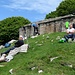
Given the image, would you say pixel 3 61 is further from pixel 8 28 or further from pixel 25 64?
pixel 8 28

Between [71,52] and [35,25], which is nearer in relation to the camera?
[71,52]

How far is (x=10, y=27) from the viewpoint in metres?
72.1

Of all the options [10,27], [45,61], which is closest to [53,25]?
[45,61]

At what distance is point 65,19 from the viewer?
3244 cm

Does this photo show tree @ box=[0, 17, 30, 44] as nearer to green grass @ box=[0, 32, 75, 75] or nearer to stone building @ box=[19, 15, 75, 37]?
stone building @ box=[19, 15, 75, 37]

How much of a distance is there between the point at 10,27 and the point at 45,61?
2125 inches

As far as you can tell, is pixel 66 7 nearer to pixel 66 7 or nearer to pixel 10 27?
pixel 66 7

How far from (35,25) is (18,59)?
1508 cm

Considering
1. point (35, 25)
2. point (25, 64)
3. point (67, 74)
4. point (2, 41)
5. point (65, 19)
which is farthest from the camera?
point (2, 41)

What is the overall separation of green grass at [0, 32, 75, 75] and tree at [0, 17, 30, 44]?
4620 centimetres

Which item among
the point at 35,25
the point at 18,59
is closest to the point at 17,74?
the point at 18,59

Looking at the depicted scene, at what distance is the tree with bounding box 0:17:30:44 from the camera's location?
2734 inches

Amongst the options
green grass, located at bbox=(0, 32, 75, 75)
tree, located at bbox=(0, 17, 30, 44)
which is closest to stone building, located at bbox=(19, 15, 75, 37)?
green grass, located at bbox=(0, 32, 75, 75)

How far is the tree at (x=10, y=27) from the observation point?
69.4m
